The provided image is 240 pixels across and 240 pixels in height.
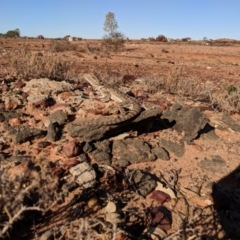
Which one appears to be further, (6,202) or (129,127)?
(129,127)

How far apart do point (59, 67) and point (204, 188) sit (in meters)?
5.23

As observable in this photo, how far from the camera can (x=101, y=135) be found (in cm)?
439

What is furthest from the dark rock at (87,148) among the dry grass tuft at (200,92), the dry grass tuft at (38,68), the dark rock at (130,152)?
the dry grass tuft at (200,92)

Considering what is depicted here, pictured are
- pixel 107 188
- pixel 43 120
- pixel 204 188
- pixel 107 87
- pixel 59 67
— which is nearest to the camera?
pixel 107 188

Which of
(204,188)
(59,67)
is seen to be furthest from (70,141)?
(59,67)

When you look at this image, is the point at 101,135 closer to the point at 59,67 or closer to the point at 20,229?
the point at 20,229

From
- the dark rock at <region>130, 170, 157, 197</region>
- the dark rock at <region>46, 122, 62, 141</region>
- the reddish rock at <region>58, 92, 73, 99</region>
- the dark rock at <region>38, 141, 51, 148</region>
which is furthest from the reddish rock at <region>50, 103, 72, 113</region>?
the dark rock at <region>130, 170, 157, 197</region>

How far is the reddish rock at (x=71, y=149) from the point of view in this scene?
13.1ft

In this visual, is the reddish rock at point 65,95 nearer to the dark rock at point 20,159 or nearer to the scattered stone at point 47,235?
the dark rock at point 20,159

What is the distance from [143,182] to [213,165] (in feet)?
4.82

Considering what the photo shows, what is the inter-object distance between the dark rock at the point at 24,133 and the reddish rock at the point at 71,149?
51 centimetres

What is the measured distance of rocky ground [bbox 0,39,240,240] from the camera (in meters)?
2.91

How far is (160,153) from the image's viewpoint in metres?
4.66

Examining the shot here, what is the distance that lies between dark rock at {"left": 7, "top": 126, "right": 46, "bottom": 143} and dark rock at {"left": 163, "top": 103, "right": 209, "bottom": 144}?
7.74ft
